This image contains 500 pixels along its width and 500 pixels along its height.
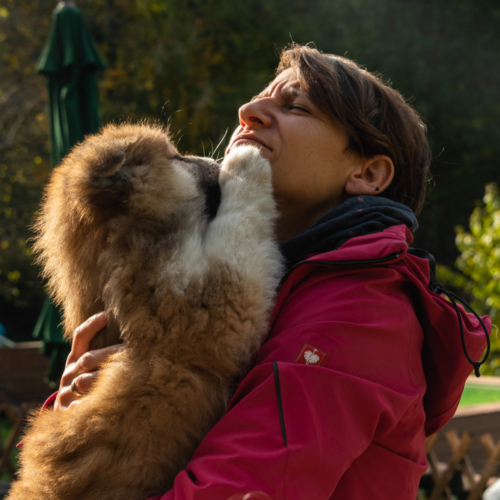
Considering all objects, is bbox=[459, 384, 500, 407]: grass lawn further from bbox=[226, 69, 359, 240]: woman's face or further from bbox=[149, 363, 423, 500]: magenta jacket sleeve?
bbox=[149, 363, 423, 500]: magenta jacket sleeve

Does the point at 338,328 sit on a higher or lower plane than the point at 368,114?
lower

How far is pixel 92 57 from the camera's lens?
5465 millimetres

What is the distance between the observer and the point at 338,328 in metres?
1.49

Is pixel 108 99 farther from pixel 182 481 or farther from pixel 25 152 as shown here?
pixel 182 481

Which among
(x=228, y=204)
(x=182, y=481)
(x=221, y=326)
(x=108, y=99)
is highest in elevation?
(x=228, y=204)

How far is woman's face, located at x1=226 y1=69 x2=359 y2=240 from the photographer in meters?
2.06

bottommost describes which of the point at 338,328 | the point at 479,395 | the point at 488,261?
the point at 479,395

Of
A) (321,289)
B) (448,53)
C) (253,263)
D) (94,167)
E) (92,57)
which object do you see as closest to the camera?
(321,289)

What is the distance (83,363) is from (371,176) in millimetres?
1390

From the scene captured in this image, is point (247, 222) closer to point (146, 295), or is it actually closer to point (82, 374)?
point (146, 295)

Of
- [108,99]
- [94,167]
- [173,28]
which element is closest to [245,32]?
[173,28]

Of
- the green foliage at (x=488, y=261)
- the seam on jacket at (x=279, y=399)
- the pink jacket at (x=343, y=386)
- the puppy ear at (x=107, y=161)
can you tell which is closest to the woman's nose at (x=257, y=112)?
the puppy ear at (x=107, y=161)

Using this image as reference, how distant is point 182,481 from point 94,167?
1.18m

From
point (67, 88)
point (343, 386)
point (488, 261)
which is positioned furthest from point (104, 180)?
point (488, 261)
